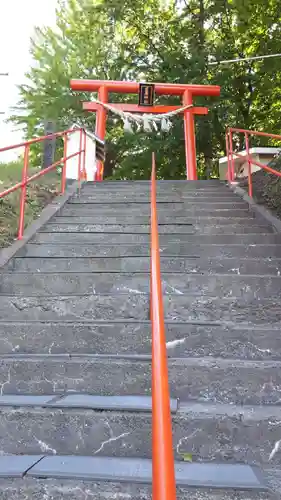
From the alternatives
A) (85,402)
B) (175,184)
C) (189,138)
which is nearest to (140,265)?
(85,402)

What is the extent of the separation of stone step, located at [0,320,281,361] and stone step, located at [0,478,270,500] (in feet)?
3.18

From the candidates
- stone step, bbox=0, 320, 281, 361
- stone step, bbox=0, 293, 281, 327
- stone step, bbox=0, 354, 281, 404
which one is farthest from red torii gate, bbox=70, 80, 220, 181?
stone step, bbox=0, 354, 281, 404

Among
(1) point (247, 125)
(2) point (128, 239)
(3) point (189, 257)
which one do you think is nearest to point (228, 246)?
(3) point (189, 257)

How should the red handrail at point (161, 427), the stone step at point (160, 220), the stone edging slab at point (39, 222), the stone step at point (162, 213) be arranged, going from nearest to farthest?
the red handrail at point (161, 427), the stone edging slab at point (39, 222), the stone step at point (160, 220), the stone step at point (162, 213)

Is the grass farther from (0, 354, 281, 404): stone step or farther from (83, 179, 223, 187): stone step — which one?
(0, 354, 281, 404): stone step

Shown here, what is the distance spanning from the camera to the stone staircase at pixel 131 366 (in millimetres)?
1646

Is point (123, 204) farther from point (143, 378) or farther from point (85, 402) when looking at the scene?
point (85, 402)

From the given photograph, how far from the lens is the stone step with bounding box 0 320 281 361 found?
2.45 m

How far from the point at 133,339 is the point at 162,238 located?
194 cm

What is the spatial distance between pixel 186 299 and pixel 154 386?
1985 millimetres

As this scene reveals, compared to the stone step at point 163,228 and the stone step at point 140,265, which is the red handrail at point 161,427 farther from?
the stone step at point 163,228

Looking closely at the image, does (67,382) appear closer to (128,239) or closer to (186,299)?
(186,299)

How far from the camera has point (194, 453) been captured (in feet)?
5.98

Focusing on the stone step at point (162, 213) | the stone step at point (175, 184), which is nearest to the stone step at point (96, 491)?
the stone step at point (162, 213)
